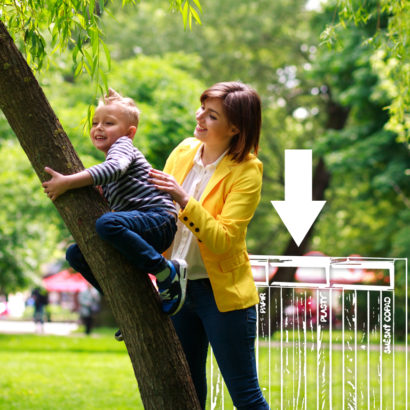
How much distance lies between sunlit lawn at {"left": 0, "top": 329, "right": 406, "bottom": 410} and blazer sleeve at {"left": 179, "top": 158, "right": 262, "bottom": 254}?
6.88 ft

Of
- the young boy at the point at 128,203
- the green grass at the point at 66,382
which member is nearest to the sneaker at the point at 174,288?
the young boy at the point at 128,203

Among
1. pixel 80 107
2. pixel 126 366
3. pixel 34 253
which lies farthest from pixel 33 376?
pixel 34 253

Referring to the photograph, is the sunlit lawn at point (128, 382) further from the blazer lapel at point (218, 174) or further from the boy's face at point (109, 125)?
the boy's face at point (109, 125)

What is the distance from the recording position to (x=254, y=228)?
23375 mm

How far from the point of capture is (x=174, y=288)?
253cm

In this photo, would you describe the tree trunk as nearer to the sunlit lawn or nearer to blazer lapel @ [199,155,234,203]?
blazer lapel @ [199,155,234,203]

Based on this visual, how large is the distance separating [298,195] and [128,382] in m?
4.94

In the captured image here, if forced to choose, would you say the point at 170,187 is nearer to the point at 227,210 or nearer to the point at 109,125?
the point at 227,210

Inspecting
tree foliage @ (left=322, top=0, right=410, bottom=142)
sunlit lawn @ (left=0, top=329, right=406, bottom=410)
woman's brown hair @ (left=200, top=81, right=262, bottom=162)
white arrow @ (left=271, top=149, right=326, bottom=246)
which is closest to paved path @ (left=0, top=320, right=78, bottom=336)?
sunlit lawn @ (left=0, top=329, right=406, bottom=410)

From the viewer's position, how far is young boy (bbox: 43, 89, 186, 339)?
2.41 metres

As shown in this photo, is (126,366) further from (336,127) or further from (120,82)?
(336,127)

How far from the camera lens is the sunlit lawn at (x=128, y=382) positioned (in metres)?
5.75

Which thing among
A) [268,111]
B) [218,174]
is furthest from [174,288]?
[268,111]

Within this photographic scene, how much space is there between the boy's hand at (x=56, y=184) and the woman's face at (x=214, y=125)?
586 millimetres
